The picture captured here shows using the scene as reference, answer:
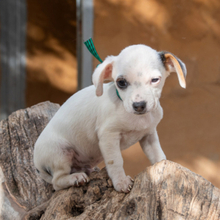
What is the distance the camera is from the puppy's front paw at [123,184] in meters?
1.71

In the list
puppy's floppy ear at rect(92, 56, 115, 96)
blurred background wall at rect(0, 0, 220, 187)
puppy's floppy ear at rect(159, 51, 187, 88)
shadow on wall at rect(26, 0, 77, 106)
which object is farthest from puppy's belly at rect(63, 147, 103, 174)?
shadow on wall at rect(26, 0, 77, 106)

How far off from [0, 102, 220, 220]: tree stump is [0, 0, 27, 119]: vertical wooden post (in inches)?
92.5

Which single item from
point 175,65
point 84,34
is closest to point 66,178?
point 175,65

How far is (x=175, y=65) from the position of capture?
1.67 metres

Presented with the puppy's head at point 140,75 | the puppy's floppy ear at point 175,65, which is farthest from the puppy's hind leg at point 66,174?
the puppy's floppy ear at point 175,65

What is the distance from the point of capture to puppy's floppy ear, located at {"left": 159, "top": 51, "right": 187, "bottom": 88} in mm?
1661

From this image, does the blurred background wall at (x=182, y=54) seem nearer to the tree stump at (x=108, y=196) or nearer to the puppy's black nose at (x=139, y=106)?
the tree stump at (x=108, y=196)

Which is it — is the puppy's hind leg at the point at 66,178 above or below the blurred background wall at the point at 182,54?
below

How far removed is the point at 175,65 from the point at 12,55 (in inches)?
151

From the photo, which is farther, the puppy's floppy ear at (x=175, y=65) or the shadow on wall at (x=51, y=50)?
the shadow on wall at (x=51, y=50)

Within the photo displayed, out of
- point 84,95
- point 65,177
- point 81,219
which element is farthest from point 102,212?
point 84,95

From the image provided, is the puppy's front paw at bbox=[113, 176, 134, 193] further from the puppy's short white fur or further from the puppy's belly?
the puppy's belly

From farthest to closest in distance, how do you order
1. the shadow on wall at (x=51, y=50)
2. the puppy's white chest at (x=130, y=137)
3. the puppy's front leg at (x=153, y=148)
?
the shadow on wall at (x=51, y=50), the puppy's front leg at (x=153, y=148), the puppy's white chest at (x=130, y=137)

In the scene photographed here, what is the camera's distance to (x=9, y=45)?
4.75 metres
